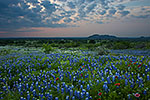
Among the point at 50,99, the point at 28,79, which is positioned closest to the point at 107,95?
the point at 50,99

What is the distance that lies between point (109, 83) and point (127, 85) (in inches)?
19.5

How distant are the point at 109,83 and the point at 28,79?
3.08 m

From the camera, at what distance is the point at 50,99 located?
131 inches

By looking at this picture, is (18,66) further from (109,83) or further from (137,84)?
(137,84)

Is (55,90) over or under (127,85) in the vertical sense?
under

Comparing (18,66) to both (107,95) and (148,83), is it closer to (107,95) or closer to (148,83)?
(107,95)

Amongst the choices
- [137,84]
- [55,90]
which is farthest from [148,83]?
[55,90]

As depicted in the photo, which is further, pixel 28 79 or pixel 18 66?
pixel 18 66

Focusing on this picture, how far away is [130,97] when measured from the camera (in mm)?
3090

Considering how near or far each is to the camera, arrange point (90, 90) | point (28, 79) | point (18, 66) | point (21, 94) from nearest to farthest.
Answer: point (90, 90) → point (21, 94) → point (28, 79) → point (18, 66)

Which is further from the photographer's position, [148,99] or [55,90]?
[55,90]

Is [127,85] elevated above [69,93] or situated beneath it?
elevated above

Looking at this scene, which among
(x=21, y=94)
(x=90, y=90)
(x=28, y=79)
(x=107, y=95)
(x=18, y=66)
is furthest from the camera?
(x=18, y=66)

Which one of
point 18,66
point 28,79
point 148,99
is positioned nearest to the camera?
point 148,99
